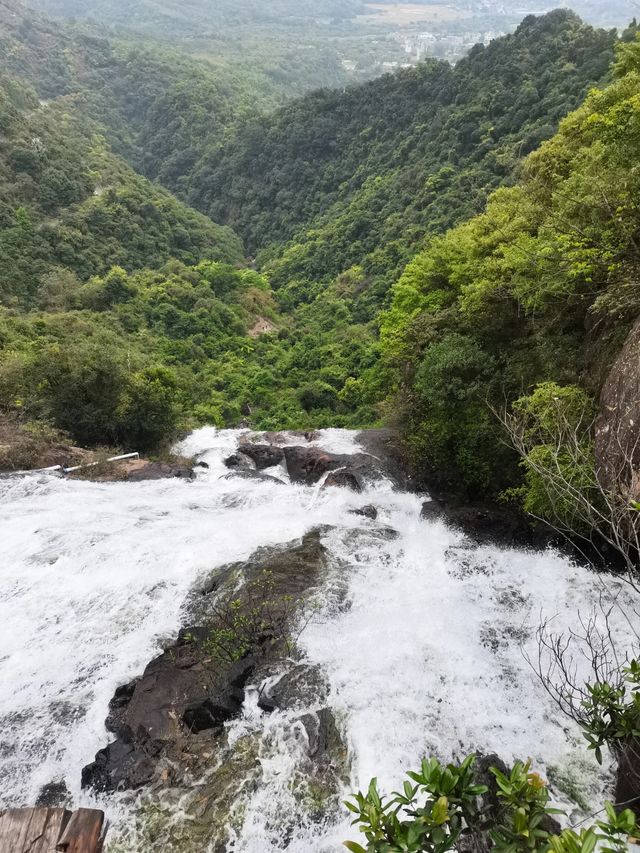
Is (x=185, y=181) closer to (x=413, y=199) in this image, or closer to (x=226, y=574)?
(x=413, y=199)

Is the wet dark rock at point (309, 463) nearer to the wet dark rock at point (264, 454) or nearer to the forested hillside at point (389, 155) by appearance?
the wet dark rock at point (264, 454)

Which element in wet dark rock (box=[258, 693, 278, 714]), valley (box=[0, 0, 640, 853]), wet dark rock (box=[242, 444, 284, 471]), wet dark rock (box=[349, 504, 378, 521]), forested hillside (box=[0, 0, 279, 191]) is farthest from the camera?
forested hillside (box=[0, 0, 279, 191])

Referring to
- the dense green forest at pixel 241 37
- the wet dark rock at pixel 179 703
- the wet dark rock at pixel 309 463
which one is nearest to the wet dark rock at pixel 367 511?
the wet dark rock at pixel 309 463

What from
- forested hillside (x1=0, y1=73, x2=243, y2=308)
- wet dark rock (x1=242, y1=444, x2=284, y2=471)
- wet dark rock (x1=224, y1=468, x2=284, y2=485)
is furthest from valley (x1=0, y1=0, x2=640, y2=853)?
forested hillside (x1=0, y1=73, x2=243, y2=308)

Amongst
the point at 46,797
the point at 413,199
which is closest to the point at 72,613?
the point at 46,797

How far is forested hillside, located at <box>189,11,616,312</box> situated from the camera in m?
35.5

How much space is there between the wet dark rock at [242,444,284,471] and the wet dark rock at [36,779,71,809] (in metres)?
10.8

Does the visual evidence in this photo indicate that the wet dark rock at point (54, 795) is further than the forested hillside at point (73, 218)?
No

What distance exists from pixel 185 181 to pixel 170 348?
162 feet

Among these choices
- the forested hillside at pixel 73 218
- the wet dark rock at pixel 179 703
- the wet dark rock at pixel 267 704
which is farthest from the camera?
the forested hillside at pixel 73 218

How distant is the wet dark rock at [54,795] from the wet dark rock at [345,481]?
8.34 meters

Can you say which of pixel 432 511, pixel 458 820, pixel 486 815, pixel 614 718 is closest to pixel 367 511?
pixel 432 511

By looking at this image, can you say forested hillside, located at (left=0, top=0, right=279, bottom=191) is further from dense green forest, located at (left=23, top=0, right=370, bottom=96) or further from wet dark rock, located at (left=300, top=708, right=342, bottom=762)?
wet dark rock, located at (left=300, top=708, right=342, bottom=762)

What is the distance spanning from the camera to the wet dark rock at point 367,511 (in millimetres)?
11765
